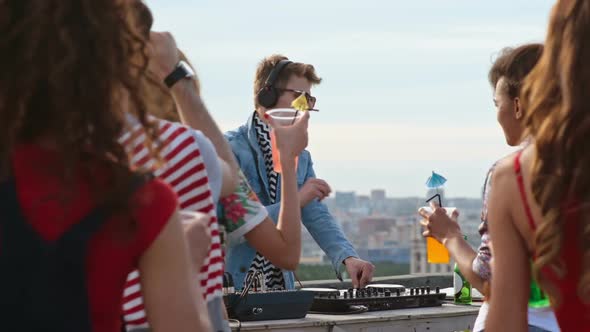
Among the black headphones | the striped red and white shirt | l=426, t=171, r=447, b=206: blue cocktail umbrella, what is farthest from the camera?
the black headphones

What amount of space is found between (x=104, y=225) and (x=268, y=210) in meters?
3.13

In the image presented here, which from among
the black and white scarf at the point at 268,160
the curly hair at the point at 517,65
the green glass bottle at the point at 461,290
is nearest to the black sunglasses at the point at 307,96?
the black and white scarf at the point at 268,160

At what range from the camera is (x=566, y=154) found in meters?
1.79

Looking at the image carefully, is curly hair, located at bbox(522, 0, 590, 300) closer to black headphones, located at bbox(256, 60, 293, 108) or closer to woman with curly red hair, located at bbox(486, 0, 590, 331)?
woman with curly red hair, located at bbox(486, 0, 590, 331)

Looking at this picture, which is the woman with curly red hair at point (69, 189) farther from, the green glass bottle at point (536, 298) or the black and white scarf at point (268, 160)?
the black and white scarf at point (268, 160)

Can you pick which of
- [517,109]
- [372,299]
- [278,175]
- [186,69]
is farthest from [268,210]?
[186,69]

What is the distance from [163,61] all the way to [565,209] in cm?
89

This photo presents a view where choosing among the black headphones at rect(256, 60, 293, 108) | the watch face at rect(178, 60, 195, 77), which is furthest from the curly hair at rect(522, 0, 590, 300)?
the black headphones at rect(256, 60, 293, 108)

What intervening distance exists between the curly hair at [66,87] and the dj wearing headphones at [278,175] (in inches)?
122

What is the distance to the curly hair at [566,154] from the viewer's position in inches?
69.9

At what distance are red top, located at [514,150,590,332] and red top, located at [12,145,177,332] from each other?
0.59 metres

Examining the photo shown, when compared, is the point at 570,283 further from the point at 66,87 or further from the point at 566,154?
the point at 66,87

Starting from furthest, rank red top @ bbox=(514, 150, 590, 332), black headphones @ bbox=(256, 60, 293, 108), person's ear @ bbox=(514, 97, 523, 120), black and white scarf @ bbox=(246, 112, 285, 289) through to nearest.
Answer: black headphones @ bbox=(256, 60, 293, 108) < black and white scarf @ bbox=(246, 112, 285, 289) < person's ear @ bbox=(514, 97, 523, 120) < red top @ bbox=(514, 150, 590, 332)

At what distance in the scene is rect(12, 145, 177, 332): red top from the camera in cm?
149
